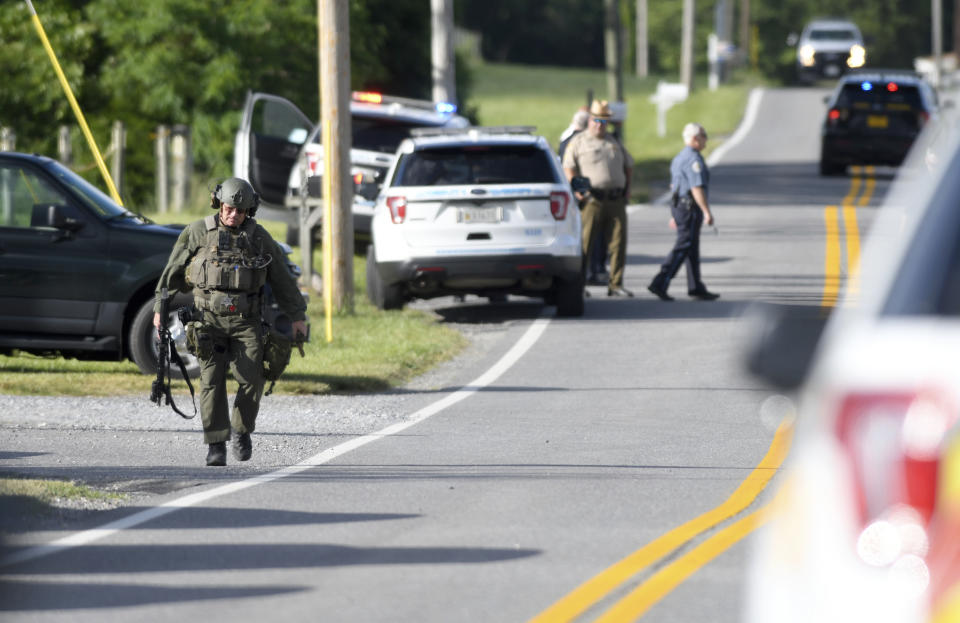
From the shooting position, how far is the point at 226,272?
9.40 meters

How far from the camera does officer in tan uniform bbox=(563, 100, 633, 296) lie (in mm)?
17984

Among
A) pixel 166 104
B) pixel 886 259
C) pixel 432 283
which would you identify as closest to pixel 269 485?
pixel 886 259

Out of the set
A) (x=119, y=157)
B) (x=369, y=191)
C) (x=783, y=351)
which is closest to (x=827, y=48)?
(x=119, y=157)

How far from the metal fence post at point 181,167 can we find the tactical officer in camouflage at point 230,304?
19.9 m

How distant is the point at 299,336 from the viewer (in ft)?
32.2

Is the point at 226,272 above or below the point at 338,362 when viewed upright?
above

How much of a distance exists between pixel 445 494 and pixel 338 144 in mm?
8595

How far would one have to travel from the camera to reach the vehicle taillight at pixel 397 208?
53.0 feet

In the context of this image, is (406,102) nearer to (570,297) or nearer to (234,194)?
(570,297)

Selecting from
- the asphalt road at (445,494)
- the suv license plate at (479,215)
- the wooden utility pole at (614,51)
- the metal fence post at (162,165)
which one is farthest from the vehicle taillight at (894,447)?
the wooden utility pole at (614,51)

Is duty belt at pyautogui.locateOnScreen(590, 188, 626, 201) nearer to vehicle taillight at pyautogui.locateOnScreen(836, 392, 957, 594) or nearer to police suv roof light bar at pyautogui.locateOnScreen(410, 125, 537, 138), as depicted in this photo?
police suv roof light bar at pyautogui.locateOnScreen(410, 125, 537, 138)

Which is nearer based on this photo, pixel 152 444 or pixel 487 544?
pixel 487 544

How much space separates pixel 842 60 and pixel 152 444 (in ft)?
188

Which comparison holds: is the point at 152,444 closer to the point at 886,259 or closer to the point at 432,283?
the point at 432,283
